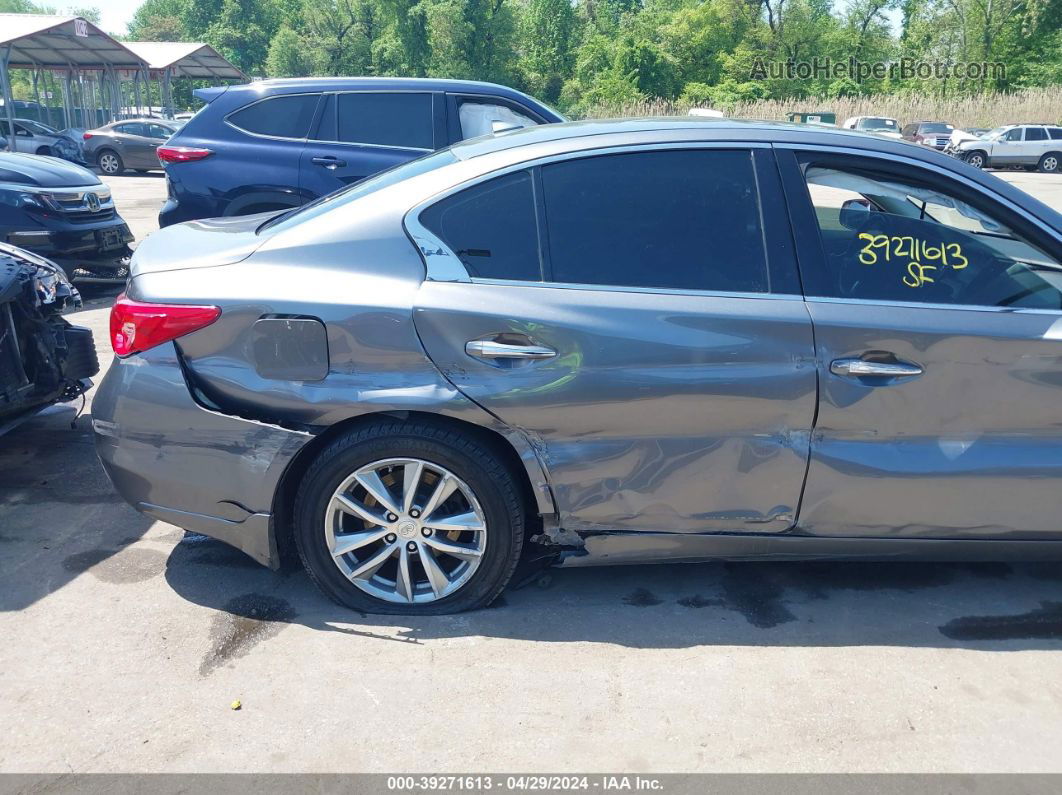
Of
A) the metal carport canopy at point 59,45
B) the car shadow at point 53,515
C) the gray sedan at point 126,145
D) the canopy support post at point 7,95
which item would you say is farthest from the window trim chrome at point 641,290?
the metal carport canopy at point 59,45

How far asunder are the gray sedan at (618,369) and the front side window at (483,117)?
4.38 m

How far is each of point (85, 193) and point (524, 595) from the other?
21.7ft

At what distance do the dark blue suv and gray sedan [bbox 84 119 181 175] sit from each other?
18.9 metres

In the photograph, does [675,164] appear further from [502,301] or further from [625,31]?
[625,31]

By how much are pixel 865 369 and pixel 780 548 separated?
69 cm

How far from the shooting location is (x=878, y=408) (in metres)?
3.12

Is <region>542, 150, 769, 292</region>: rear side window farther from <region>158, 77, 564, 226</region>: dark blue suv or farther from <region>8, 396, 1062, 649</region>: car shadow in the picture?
<region>158, 77, 564, 226</region>: dark blue suv

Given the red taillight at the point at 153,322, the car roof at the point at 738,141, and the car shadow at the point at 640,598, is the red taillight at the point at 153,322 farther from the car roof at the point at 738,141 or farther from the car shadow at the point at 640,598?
the car roof at the point at 738,141

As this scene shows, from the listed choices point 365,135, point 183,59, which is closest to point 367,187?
point 365,135

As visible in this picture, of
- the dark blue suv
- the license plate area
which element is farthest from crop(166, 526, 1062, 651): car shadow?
the license plate area

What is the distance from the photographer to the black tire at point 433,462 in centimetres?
317

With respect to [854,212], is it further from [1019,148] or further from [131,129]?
[1019,148]

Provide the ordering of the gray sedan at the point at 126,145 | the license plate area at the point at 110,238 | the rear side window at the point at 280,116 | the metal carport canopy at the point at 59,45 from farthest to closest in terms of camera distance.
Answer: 1. the gray sedan at the point at 126,145
2. the metal carport canopy at the point at 59,45
3. the license plate area at the point at 110,238
4. the rear side window at the point at 280,116
